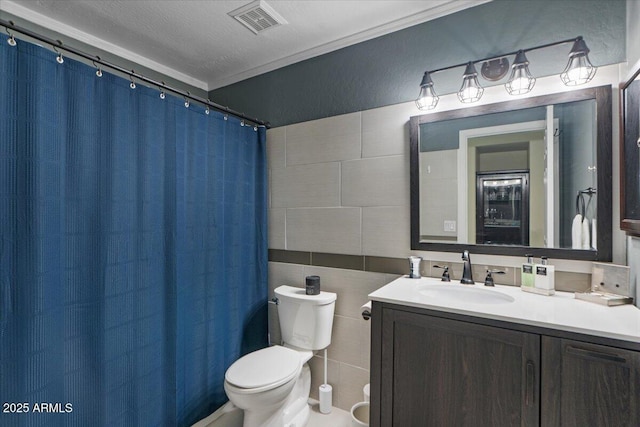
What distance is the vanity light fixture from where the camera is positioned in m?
1.34

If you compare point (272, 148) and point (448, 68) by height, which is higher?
point (448, 68)

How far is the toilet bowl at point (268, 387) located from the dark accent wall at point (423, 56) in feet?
5.25

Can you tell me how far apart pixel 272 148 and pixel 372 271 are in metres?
1.21

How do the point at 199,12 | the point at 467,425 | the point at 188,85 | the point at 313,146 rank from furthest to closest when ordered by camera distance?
the point at 188,85 → the point at 313,146 → the point at 199,12 → the point at 467,425

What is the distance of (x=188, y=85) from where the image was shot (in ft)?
8.63

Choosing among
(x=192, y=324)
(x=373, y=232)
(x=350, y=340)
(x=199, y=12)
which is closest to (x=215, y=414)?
(x=192, y=324)

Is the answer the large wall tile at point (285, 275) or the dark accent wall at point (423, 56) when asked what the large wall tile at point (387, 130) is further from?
the large wall tile at point (285, 275)

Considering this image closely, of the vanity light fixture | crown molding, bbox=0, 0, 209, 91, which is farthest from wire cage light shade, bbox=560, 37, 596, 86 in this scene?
crown molding, bbox=0, 0, 209, 91

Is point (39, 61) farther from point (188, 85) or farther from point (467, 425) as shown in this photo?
point (467, 425)

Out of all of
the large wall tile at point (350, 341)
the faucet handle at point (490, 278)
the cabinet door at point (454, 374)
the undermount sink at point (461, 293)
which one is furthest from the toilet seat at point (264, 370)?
the faucet handle at point (490, 278)

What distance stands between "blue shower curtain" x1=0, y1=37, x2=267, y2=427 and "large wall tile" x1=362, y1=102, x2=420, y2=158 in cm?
89

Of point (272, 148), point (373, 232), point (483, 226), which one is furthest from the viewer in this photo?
point (272, 148)

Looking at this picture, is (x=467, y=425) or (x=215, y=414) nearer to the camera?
(x=467, y=425)

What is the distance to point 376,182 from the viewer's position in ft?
6.39
